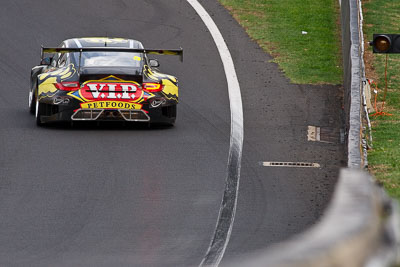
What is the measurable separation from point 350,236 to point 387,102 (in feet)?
54.3

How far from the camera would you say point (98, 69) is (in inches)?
650

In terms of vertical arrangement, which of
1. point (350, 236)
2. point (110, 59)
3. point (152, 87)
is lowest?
point (350, 236)

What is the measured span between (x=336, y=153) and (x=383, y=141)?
1.13m

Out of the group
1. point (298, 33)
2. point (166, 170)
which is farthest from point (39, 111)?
point (298, 33)

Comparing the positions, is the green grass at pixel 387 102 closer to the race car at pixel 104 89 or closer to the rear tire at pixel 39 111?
the race car at pixel 104 89

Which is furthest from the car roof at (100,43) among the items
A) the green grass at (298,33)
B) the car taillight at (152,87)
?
the green grass at (298,33)

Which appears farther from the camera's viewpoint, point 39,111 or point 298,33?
point 298,33

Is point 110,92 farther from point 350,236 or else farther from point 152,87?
point 350,236

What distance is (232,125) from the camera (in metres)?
16.8

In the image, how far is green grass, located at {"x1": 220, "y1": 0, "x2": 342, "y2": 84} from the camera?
21016mm

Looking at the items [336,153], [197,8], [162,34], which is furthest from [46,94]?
[197,8]

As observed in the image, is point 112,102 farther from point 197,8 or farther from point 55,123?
point 197,8

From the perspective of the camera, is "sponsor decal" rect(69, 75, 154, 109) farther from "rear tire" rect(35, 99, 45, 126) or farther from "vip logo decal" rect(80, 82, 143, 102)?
"rear tire" rect(35, 99, 45, 126)

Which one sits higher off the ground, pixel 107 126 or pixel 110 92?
pixel 110 92
